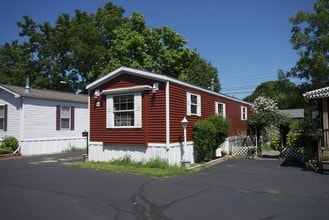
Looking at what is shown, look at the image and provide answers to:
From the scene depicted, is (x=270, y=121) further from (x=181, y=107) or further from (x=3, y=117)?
(x=3, y=117)

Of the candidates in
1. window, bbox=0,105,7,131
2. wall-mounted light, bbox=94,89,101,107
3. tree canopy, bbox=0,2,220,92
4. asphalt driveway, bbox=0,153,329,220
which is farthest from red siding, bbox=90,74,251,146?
tree canopy, bbox=0,2,220,92

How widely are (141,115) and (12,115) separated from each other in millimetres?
11549

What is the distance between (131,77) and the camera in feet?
51.2

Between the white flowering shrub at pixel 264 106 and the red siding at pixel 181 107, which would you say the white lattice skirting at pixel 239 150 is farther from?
the white flowering shrub at pixel 264 106

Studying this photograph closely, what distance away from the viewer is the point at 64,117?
24266 millimetres

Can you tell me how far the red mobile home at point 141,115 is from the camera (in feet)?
47.7

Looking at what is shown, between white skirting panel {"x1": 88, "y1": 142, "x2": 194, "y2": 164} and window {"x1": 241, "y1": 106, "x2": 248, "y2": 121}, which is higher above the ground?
window {"x1": 241, "y1": 106, "x2": 248, "y2": 121}

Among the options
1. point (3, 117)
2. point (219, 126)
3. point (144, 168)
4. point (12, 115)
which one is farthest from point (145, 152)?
point (3, 117)

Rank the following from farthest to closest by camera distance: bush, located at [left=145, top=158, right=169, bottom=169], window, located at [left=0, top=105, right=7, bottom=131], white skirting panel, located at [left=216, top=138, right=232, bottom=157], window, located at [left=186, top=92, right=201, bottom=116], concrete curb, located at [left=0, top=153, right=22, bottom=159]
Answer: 1. window, located at [left=0, top=105, right=7, bottom=131]
2. concrete curb, located at [left=0, top=153, right=22, bottom=159]
3. white skirting panel, located at [left=216, top=138, right=232, bottom=157]
4. window, located at [left=186, top=92, right=201, bottom=116]
5. bush, located at [left=145, top=158, right=169, bottom=169]

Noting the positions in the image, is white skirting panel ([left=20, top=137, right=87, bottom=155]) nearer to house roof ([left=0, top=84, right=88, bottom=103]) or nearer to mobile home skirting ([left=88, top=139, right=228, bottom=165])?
house roof ([left=0, top=84, right=88, bottom=103])

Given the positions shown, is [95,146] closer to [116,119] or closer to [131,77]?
[116,119]

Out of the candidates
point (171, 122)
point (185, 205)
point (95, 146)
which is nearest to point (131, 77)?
point (171, 122)

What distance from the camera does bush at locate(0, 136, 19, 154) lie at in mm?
20450

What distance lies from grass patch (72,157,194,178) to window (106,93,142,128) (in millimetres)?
1758
